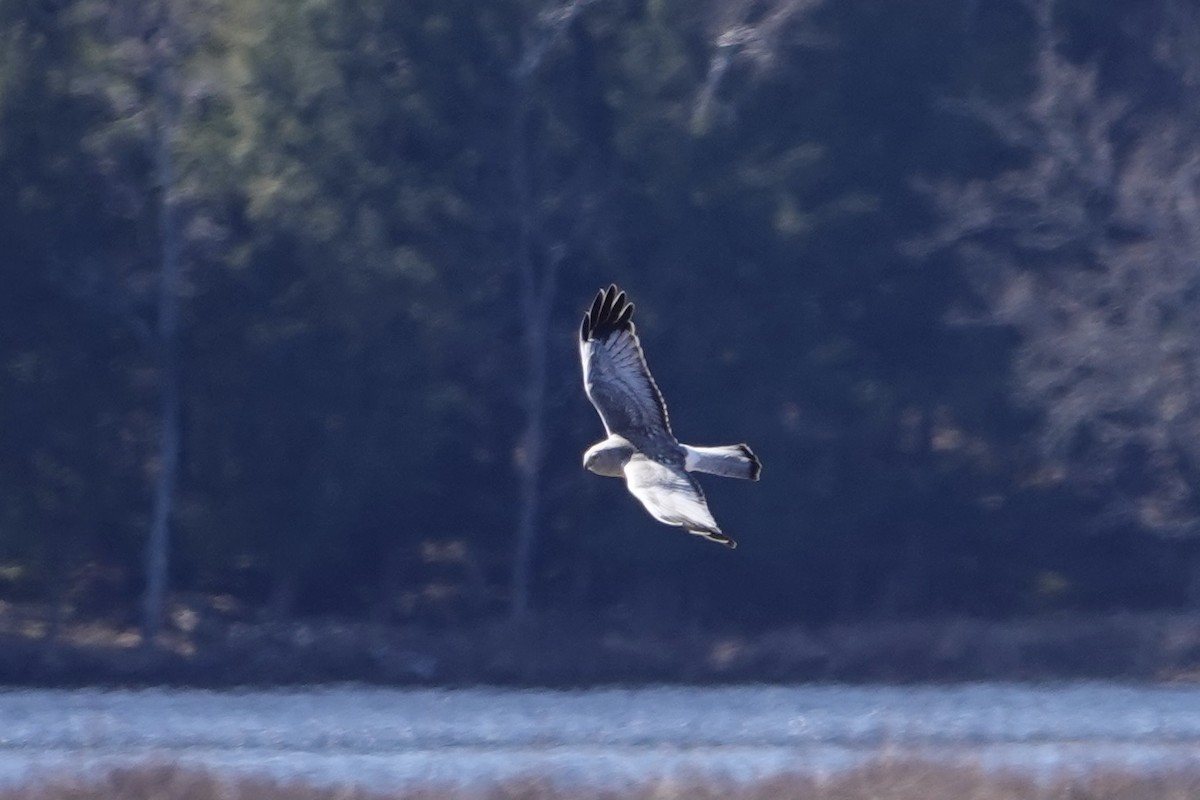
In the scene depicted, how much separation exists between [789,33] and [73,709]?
8.48m

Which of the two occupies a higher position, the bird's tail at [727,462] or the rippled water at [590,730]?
the rippled water at [590,730]

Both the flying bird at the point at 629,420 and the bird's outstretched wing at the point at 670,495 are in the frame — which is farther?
the flying bird at the point at 629,420

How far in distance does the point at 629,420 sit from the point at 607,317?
0.34 m

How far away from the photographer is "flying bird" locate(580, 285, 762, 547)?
6.48 meters

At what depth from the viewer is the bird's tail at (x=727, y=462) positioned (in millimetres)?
6332

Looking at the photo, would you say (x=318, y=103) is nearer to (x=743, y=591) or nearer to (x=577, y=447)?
(x=577, y=447)

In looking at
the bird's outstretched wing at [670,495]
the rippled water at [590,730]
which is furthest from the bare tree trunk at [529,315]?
the bird's outstretched wing at [670,495]

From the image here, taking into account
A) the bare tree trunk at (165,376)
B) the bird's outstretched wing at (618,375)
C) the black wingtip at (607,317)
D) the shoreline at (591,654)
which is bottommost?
the bird's outstretched wing at (618,375)

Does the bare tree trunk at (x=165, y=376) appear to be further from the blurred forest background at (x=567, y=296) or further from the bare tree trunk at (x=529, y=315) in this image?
the bare tree trunk at (x=529, y=315)

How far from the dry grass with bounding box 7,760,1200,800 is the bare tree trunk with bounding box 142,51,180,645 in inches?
318

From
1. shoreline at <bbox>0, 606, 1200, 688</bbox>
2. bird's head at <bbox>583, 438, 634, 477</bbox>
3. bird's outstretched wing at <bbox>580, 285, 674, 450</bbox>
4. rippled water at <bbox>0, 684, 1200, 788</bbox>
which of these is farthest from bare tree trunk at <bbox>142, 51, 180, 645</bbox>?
bird's head at <bbox>583, 438, 634, 477</bbox>

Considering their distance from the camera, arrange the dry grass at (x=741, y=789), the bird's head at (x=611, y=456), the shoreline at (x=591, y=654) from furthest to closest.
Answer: the shoreline at (x=591, y=654) → the dry grass at (x=741, y=789) → the bird's head at (x=611, y=456)

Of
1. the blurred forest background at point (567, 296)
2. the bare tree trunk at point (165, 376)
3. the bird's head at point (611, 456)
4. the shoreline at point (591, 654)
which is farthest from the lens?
the blurred forest background at point (567, 296)

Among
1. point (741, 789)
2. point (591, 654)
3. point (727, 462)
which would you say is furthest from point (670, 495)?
point (591, 654)
